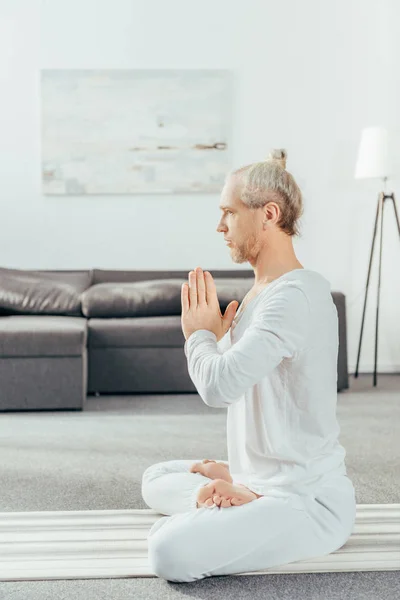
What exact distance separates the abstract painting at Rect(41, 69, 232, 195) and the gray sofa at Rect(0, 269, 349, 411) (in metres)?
0.74

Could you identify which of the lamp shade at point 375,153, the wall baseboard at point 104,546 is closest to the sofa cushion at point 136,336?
the lamp shade at point 375,153

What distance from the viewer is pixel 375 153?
5578mm

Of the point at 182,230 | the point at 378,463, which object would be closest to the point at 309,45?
the point at 182,230

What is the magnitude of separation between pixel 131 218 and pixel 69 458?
2829mm

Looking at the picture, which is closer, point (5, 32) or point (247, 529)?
point (247, 529)

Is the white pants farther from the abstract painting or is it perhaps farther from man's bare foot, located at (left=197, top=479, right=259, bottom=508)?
the abstract painting

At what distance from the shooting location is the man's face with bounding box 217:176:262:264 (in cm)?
210

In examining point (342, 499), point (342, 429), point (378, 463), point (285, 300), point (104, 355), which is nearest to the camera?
point (285, 300)

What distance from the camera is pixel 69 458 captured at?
139 inches

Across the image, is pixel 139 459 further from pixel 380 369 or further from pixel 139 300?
pixel 380 369

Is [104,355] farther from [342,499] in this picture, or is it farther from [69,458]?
[342,499]

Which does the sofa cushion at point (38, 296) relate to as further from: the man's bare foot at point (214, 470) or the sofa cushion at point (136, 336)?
the man's bare foot at point (214, 470)

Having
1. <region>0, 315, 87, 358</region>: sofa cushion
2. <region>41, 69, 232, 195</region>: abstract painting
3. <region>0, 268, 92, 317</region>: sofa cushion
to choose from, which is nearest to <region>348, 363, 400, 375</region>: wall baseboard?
<region>41, 69, 232, 195</region>: abstract painting

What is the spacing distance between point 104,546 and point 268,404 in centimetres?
61
